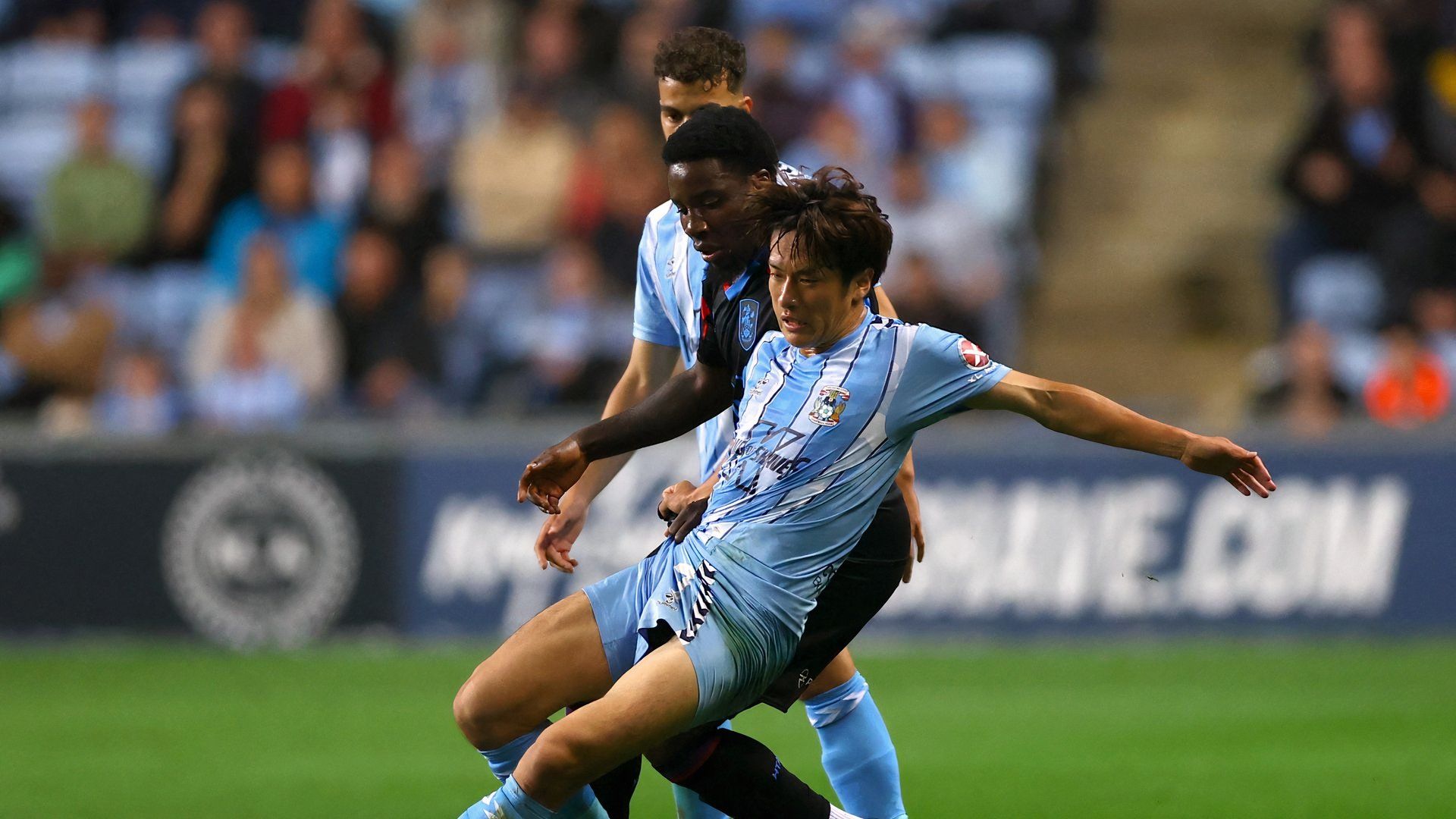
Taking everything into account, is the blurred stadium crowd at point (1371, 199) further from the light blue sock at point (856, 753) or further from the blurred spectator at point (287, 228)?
the light blue sock at point (856, 753)

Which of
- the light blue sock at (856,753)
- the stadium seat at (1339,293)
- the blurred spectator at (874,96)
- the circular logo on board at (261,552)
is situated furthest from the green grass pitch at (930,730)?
the blurred spectator at (874,96)

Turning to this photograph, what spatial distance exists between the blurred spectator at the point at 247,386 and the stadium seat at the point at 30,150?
345 cm

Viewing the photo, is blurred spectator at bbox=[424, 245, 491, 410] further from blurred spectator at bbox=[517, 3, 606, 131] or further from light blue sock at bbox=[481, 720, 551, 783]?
light blue sock at bbox=[481, 720, 551, 783]

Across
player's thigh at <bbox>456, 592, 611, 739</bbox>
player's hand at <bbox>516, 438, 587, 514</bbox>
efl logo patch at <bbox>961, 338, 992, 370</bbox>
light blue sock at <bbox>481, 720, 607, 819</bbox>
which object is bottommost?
light blue sock at <bbox>481, 720, 607, 819</bbox>

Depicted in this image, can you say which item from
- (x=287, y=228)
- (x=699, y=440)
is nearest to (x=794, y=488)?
(x=699, y=440)

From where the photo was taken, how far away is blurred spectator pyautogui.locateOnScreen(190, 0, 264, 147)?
15.0m

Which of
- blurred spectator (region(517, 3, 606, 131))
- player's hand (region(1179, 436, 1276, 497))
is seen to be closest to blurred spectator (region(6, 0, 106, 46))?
blurred spectator (region(517, 3, 606, 131))

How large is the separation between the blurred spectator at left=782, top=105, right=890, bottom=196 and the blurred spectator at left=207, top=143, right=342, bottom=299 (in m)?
3.46

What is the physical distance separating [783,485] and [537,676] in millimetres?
810

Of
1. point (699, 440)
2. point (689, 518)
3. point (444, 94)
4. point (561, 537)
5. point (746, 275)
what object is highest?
point (444, 94)

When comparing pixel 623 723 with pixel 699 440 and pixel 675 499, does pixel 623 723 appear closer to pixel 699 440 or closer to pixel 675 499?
pixel 675 499

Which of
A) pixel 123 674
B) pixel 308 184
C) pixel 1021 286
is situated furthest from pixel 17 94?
pixel 1021 286

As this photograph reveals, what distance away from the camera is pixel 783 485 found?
16.0 feet

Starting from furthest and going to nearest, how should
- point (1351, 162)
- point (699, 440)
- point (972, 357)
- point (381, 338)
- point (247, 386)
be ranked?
point (1351, 162), point (381, 338), point (247, 386), point (699, 440), point (972, 357)
